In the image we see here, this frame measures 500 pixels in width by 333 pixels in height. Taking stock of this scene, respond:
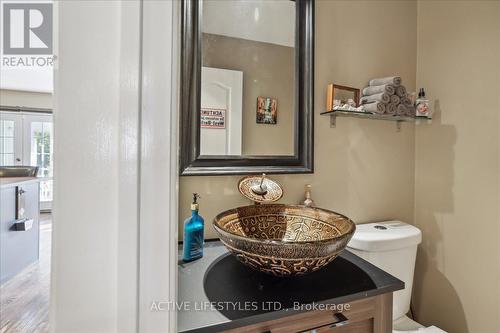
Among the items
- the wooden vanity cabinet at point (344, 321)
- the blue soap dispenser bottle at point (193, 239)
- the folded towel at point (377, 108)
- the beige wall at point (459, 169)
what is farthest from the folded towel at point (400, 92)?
the blue soap dispenser bottle at point (193, 239)

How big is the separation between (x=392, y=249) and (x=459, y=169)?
57 centimetres

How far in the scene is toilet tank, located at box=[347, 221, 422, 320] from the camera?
1.18 metres

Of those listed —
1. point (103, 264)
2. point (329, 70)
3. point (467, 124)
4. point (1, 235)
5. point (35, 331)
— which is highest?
point (329, 70)

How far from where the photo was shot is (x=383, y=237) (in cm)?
121

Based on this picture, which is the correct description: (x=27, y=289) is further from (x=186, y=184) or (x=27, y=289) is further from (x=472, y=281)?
(x=472, y=281)

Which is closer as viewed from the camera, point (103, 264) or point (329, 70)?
point (103, 264)

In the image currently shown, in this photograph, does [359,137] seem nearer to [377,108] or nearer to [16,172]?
[377,108]

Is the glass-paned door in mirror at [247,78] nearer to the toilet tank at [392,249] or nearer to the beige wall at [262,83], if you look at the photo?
the beige wall at [262,83]

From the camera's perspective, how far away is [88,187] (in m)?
0.46

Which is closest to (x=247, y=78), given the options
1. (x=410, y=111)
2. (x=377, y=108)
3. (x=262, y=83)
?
(x=262, y=83)

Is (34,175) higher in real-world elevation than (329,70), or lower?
lower

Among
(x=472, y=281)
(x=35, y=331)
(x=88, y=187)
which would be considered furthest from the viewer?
(x=35, y=331)

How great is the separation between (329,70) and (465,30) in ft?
2.32

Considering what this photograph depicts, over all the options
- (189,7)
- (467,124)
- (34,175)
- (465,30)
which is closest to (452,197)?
(467,124)
